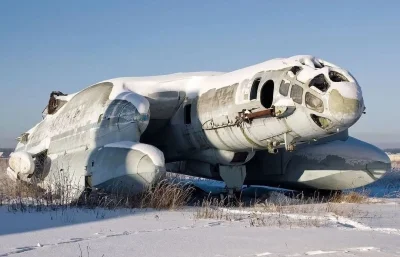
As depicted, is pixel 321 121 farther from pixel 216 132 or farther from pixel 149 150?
pixel 149 150

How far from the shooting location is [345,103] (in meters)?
9.16

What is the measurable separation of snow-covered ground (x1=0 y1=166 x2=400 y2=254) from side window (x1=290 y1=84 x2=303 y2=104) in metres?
2.16

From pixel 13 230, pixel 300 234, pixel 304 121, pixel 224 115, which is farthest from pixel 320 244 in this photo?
pixel 224 115

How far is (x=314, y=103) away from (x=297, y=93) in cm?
40

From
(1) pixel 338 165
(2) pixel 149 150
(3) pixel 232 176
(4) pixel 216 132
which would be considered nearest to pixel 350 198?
(1) pixel 338 165

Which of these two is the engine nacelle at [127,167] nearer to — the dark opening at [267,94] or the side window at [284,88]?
the dark opening at [267,94]

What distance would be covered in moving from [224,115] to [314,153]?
3499 millimetres

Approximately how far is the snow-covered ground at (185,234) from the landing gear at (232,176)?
150 inches

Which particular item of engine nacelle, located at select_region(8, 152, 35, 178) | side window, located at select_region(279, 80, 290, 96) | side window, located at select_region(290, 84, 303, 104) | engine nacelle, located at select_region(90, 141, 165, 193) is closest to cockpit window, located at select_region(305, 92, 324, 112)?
side window, located at select_region(290, 84, 303, 104)

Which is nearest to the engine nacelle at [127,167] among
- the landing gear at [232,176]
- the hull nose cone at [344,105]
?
the landing gear at [232,176]

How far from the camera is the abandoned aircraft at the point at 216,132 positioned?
32.1 ft

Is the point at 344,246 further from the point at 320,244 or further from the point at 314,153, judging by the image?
the point at 314,153

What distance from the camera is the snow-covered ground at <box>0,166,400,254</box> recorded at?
503 centimetres

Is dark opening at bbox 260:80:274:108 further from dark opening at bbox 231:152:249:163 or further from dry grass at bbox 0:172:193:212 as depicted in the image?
dry grass at bbox 0:172:193:212
